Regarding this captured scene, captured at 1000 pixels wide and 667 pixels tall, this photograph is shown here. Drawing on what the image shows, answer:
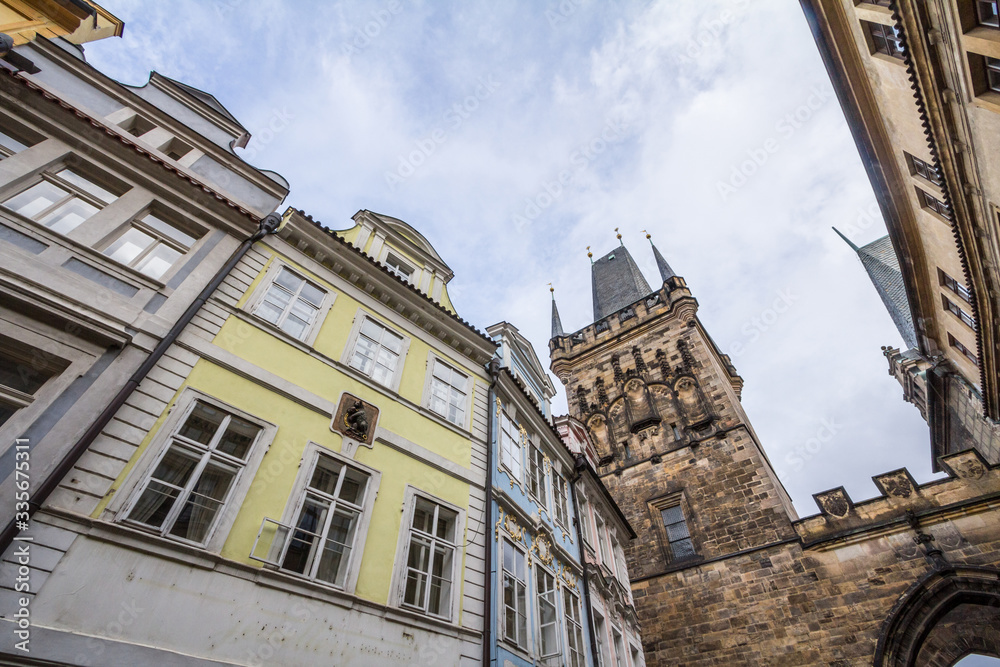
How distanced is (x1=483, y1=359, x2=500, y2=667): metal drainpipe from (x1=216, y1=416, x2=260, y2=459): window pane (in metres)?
3.91

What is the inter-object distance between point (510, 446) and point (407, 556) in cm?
401

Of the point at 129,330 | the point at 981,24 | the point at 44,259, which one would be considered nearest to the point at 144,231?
the point at 44,259

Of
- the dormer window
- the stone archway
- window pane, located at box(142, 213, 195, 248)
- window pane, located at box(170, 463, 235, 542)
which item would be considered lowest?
window pane, located at box(170, 463, 235, 542)

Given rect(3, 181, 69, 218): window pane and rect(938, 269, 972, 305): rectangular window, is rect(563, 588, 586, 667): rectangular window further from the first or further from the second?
rect(938, 269, 972, 305): rectangular window

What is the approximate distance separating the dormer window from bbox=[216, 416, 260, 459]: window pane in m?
5.38

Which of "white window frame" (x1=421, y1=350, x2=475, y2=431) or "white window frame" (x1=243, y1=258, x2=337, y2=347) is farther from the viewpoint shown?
"white window frame" (x1=421, y1=350, x2=475, y2=431)

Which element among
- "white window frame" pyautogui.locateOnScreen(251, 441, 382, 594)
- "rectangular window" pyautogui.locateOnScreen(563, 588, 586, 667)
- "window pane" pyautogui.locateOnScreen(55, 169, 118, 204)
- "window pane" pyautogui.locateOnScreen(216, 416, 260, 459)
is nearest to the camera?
"white window frame" pyautogui.locateOnScreen(251, 441, 382, 594)

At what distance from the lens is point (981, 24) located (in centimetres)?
756

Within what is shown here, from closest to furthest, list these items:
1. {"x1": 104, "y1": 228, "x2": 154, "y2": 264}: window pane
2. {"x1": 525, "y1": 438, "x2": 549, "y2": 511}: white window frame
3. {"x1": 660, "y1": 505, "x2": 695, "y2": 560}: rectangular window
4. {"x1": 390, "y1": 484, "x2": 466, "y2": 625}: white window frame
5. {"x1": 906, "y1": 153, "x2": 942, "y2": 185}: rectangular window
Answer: {"x1": 390, "y1": 484, "x2": 466, "y2": 625}: white window frame < {"x1": 104, "y1": 228, "x2": 154, "y2": 264}: window pane < {"x1": 525, "y1": 438, "x2": 549, "y2": 511}: white window frame < {"x1": 906, "y1": 153, "x2": 942, "y2": 185}: rectangular window < {"x1": 660, "y1": 505, "x2": 695, "y2": 560}: rectangular window

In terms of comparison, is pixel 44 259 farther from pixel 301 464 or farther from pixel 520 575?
pixel 520 575

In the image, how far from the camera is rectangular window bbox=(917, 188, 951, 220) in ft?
41.1

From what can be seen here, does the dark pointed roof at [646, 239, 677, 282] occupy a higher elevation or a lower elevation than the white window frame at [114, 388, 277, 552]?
higher

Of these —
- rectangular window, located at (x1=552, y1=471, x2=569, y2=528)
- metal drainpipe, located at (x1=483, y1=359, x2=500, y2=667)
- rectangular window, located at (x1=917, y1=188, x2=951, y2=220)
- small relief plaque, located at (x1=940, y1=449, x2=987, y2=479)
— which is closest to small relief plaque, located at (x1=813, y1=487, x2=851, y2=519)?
small relief plaque, located at (x1=940, y1=449, x2=987, y2=479)

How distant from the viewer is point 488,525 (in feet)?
26.8
